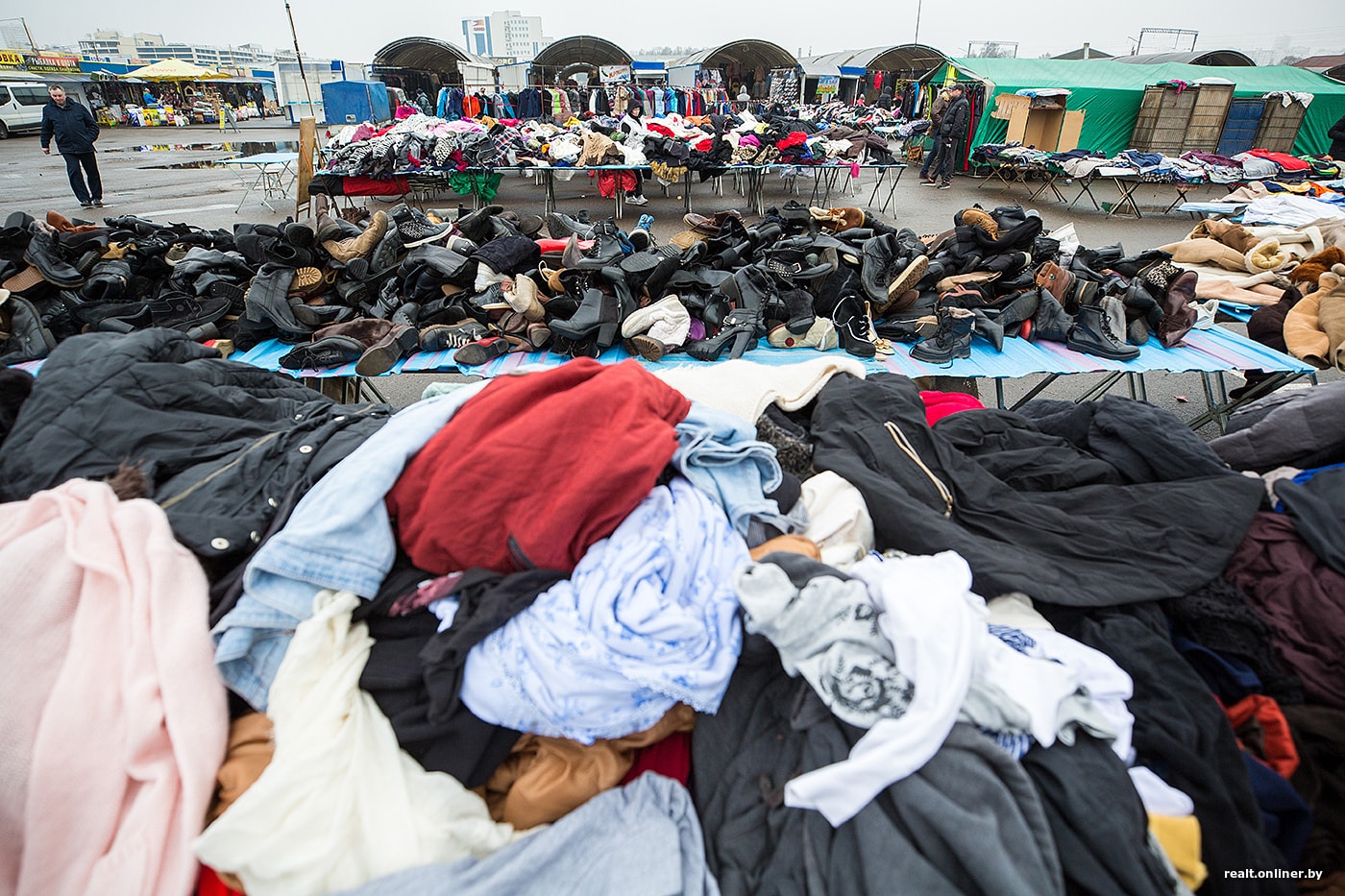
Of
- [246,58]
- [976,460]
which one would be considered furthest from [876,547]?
[246,58]

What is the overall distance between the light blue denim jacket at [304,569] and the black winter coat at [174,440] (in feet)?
0.64

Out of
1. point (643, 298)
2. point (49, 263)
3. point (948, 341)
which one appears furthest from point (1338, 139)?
point (49, 263)

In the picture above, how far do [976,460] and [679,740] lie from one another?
107 centimetres

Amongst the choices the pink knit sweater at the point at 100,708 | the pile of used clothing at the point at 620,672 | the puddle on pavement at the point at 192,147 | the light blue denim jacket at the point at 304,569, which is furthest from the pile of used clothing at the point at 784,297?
the puddle on pavement at the point at 192,147

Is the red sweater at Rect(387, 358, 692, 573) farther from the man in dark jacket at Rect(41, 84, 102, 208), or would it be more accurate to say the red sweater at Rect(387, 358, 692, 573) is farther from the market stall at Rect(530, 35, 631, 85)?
the market stall at Rect(530, 35, 631, 85)

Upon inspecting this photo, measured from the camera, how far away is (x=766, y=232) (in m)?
3.84

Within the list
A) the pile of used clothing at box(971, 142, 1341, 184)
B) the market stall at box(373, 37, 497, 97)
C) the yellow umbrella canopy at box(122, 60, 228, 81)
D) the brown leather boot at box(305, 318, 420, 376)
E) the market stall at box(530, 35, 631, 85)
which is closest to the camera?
the brown leather boot at box(305, 318, 420, 376)

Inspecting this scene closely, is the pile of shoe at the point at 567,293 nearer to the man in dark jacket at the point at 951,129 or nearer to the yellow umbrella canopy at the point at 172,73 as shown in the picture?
the man in dark jacket at the point at 951,129

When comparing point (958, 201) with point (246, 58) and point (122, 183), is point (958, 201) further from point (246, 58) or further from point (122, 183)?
point (246, 58)

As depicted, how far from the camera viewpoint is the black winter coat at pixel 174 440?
4.33ft

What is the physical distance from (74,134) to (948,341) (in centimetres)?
1240

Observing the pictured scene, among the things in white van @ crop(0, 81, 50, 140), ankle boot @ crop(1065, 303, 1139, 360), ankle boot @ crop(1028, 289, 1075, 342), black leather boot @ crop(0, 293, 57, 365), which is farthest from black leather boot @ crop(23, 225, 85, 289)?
white van @ crop(0, 81, 50, 140)

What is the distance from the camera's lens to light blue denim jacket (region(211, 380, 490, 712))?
109 centimetres

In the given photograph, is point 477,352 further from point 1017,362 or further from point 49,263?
point 1017,362
